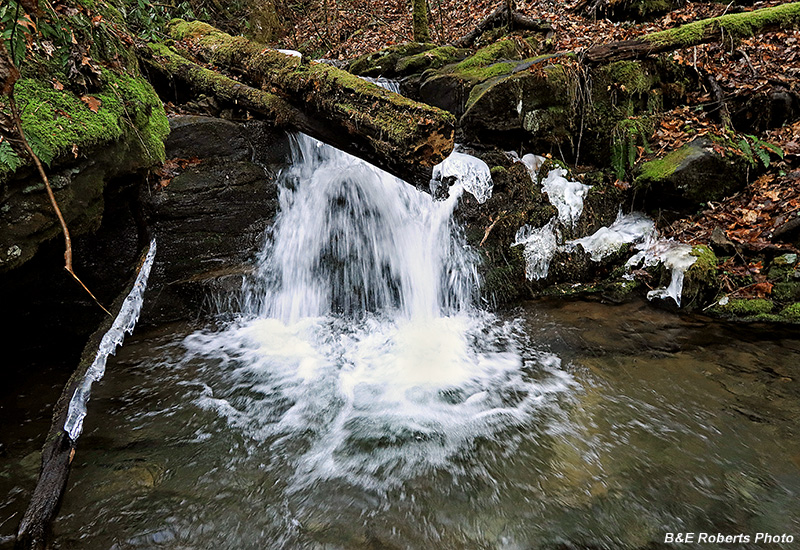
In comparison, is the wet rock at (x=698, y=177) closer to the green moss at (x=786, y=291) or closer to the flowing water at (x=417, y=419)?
the green moss at (x=786, y=291)

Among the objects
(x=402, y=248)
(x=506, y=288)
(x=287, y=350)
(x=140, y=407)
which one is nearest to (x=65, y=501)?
(x=140, y=407)

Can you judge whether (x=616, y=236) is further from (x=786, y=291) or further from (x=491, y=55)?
(x=491, y=55)

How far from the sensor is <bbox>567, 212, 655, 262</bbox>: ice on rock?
18.2ft

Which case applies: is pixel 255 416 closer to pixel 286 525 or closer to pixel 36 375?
pixel 286 525

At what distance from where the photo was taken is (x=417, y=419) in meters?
3.69

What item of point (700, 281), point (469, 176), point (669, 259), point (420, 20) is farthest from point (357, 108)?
point (420, 20)

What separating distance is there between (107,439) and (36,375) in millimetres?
1507

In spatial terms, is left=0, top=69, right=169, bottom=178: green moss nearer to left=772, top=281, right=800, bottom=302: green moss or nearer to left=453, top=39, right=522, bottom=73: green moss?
left=453, top=39, right=522, bottom=73: green moss

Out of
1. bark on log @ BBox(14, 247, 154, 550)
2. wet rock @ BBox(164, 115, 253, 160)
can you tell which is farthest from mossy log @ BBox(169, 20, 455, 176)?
bark on log @ BBox(14, 247, 154, 550)

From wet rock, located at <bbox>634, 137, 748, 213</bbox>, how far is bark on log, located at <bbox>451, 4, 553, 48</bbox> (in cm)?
488

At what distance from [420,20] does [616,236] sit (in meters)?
7.71

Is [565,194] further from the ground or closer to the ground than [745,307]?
further from the ground

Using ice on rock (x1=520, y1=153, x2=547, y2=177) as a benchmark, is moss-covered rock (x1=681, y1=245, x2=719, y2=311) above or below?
below

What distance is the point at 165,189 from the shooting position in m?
4.87
